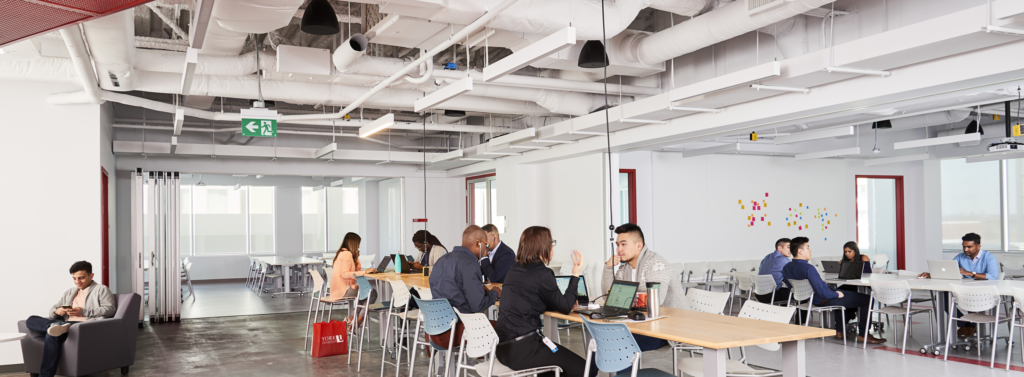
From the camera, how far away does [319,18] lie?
4965 mm

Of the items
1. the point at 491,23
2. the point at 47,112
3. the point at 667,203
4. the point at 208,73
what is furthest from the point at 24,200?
the point at 667,203

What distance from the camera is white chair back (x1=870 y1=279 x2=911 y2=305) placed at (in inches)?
267

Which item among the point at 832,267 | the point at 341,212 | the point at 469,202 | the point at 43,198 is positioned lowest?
the point at 832,267

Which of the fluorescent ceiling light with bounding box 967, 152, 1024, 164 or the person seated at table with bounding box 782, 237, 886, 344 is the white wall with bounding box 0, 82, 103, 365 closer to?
the person seated at table with bounding box 782, 237, 886, 344

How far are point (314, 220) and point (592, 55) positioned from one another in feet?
42.5

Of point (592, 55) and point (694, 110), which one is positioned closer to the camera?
point (592, 55)

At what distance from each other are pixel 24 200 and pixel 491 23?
5275 millimetres

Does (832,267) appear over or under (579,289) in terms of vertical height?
under

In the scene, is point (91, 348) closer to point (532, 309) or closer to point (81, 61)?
point (81, 61)

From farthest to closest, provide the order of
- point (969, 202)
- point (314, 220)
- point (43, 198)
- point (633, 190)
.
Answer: point (314, 220) < point (969, 202) < point (633, 190) < point (43, 198)

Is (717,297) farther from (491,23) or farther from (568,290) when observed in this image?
(491,23)

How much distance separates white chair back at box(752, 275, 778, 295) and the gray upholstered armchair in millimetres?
6604

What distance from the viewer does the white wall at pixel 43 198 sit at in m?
6.70

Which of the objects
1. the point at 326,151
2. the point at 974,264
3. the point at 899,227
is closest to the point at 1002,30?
the point at 974,264
